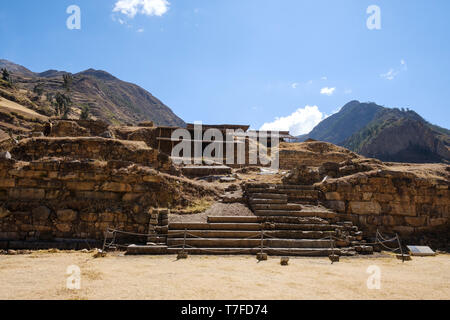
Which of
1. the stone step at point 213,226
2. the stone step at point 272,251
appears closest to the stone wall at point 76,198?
the stone step at point 213,226

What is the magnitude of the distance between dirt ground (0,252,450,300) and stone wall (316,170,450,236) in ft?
11.6

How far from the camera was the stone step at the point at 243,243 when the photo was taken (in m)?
8.87

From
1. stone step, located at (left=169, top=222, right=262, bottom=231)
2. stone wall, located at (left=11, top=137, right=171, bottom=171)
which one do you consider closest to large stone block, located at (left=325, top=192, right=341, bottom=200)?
stone step, located at (left=169, top=222, right=262, bottom=231)

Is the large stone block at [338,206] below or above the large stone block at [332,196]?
below

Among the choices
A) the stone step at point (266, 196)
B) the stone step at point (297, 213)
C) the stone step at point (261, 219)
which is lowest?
the stone step at point (261, 219)

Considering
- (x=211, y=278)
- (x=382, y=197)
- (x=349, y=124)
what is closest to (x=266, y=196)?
(x=382, y=197)

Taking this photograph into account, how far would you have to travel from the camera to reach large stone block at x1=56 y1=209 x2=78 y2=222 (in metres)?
9.59

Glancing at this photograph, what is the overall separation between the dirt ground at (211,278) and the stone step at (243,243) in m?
0.85

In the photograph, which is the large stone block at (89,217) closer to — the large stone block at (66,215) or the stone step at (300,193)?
the large stone block at (66,215)

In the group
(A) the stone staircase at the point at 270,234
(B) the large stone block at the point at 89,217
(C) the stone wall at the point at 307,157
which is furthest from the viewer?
(C) the stone wall at the point at 307,157

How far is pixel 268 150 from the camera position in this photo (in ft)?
107

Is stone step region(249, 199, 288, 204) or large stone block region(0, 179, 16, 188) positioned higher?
large stone block region(0, 179, 16, 188)

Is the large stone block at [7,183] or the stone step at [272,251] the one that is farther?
the large stone block at [7,183]

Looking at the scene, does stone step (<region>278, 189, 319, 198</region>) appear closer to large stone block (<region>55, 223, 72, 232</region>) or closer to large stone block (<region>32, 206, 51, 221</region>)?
large stone block (<region>55, 223, 72, 232</region>)
